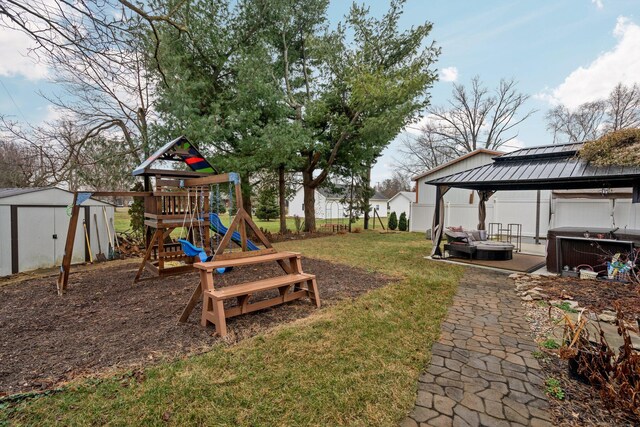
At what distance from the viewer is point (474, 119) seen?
25.2 meters

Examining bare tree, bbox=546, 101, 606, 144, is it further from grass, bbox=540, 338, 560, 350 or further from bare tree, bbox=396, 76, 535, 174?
grass, bbox=540, 338, 560, 350

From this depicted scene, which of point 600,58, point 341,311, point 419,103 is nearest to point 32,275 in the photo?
point 341,311

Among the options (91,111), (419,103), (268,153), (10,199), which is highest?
(419,103)

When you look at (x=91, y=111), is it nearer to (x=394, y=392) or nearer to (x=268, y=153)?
(x=268, y=153)

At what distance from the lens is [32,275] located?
681cm

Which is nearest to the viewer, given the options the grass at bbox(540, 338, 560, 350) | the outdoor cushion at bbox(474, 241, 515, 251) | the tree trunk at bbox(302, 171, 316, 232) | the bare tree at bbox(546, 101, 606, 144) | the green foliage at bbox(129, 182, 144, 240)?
the grass at bbox(540, 338, 560, 350)

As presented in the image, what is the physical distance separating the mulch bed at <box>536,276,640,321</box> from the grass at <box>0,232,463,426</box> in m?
2.61

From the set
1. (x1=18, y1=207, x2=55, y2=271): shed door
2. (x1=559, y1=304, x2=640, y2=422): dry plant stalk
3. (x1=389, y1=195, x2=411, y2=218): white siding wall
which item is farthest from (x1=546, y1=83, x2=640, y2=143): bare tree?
(x1=18, y1=207, x2=55, y2=271): shed door

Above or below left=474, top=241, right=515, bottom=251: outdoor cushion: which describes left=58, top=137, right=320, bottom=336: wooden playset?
above

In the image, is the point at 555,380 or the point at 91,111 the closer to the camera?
the point at 555,380

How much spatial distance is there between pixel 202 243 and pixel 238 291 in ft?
10.6

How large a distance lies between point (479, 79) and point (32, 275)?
30.2 meters

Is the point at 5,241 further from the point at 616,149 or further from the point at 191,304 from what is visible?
the point at 616,149

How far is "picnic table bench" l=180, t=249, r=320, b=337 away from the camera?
3330 millimetres
